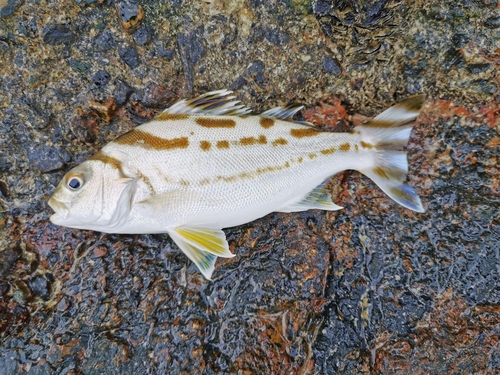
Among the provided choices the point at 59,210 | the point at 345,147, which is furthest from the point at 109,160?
the point at 345,147

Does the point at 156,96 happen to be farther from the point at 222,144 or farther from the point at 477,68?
the point at 477,68

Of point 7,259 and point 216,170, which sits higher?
point 216,170

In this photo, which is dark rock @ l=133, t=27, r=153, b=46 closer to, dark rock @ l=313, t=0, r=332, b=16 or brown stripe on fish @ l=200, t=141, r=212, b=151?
brown stripe on fish @ l=200, t=141, r=212, b=151

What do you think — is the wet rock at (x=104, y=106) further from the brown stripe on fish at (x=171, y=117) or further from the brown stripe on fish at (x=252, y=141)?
the brown stripe on fish at (x=252, y=141)

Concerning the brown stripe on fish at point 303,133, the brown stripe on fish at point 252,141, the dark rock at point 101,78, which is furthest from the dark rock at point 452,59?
the dark rock at point 101,78

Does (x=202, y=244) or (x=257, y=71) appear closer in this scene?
(x=202, y=244)

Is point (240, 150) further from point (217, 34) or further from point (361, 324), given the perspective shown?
point (361, 324)

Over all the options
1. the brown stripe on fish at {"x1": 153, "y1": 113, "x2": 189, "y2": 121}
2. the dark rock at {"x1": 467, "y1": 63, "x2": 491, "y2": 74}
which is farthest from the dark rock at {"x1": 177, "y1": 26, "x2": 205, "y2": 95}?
the dark rock at {"x1": 467, "y1": 63, "x2": 491, "y2": 74}
